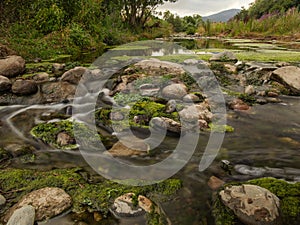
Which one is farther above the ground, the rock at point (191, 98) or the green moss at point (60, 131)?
the rock at point (191, 98)

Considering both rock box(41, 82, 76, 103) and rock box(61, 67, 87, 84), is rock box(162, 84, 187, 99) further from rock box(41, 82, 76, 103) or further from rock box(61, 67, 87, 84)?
rock box(61, 67, 87, 84)

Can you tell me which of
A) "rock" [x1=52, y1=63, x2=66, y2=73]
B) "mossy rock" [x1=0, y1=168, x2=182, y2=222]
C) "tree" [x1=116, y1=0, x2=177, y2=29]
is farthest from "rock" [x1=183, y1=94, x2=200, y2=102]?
"tree" [x1=116, y1=0, x2=177, y2=29]

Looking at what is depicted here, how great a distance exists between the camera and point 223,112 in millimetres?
5344

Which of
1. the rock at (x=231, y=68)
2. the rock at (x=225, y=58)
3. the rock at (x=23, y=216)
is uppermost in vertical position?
the rock at (x=225, y=58)

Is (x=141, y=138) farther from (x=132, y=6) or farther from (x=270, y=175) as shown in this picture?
(x=132, y=6)

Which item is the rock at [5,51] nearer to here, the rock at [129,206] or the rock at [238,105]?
the rock at [238,105]

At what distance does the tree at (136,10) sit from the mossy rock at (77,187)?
25491 millimetres

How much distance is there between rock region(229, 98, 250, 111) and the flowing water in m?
0.16

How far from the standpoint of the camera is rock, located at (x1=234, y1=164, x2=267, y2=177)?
321 centimetres

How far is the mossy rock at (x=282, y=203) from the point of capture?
238 centimetres

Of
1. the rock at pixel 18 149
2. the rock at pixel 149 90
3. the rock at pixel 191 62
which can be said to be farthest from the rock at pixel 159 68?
the rock at pixel 18 149

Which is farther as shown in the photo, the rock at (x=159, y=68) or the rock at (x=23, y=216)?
the rock at (x=159, y=68)

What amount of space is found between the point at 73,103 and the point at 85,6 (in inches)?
468

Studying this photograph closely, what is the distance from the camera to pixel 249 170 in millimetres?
3283
